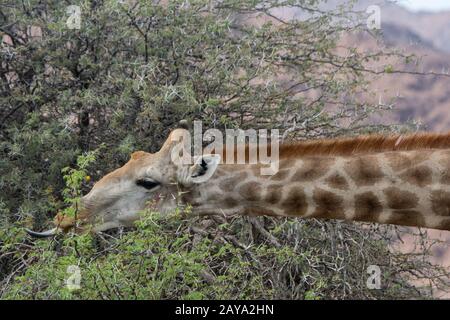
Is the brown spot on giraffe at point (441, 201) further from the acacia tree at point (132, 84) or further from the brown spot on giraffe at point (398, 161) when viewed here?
the acacia tree at point (132, 84)

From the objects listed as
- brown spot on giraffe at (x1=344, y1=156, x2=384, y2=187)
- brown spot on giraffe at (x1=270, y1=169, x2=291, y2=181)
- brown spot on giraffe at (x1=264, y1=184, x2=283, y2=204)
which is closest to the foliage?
brown spot on giraffe at (x1=264, y1=184, x2=283, y2=204)

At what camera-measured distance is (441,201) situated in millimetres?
4355

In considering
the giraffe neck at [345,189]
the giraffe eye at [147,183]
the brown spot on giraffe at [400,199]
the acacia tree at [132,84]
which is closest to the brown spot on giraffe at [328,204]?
the giraffe neck at [345,189]

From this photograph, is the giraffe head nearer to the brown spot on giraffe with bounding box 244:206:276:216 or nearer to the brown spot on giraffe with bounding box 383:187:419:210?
the brown spot on giraffe with bounding box 244:206:276:216

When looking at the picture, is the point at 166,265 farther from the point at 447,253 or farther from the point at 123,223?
the point at 447,253

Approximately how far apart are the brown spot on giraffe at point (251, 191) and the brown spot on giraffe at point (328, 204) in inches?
13.2

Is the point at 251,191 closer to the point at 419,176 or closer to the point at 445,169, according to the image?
the point at 419,176

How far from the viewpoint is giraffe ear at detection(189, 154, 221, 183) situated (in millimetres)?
4656

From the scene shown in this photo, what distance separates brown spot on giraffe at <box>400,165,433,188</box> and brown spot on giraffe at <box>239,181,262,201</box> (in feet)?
2.72

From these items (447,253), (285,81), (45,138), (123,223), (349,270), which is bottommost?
(447,253)

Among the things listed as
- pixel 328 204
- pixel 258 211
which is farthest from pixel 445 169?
pixel 258 211
